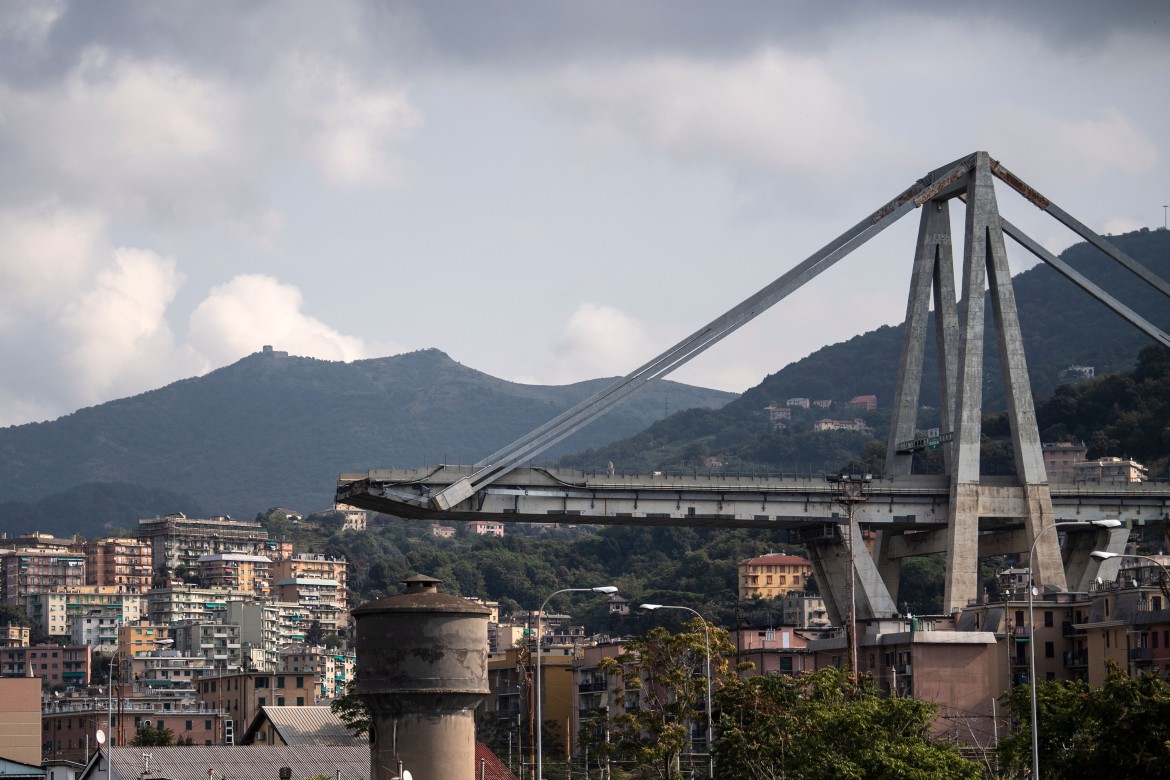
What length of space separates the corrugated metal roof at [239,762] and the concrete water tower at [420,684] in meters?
23.4

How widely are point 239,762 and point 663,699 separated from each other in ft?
56.7

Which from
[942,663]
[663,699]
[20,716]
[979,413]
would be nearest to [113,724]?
[20,716]

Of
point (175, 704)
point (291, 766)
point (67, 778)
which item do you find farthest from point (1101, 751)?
point (175, 704)

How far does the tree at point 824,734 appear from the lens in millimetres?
60844

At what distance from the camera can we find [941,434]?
10069 cm

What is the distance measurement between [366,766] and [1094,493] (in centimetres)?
4561

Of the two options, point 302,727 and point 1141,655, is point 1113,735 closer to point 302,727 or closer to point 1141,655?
point 1141,655

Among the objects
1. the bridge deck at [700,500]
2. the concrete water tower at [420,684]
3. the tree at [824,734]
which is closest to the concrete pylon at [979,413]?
the bridge deck at [700,500]

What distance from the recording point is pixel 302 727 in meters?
92.4

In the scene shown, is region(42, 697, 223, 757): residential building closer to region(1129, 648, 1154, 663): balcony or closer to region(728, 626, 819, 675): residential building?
region(728, 626, 819, 675): residential building

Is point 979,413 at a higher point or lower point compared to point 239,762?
higher

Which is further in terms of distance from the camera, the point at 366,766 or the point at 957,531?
the point at 957,531

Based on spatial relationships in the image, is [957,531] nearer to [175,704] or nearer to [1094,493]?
[1094,493]

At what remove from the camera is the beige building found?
95.2m
